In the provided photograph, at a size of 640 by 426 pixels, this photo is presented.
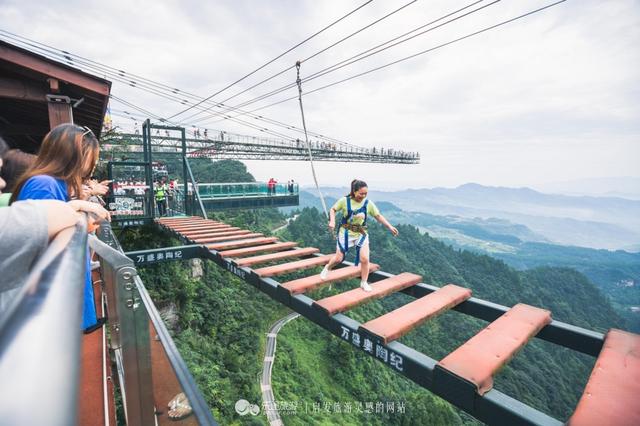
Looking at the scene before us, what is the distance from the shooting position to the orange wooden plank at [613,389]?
189 cm

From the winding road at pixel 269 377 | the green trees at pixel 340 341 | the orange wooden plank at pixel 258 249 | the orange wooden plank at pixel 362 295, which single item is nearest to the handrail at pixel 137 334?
the orange wooden plank at pixel 362 295

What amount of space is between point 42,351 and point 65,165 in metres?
2.49

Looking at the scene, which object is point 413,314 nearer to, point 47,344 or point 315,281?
point 315,281

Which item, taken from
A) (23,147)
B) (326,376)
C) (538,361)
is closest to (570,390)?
(538,361)

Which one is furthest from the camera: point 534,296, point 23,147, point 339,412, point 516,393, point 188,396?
point 534,296

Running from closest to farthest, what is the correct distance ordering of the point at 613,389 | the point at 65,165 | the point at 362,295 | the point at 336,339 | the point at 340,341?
the point at 613,389, the point at 65,165, the point at 362,295, the point at 336,339, the point at 340,341

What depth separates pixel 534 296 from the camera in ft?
248

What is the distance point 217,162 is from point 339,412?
170 feet

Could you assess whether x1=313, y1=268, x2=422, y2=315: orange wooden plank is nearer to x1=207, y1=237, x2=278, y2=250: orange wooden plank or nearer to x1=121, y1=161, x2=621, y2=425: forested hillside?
x1=121, y1=161, x2=621, y2=425: forested hillside

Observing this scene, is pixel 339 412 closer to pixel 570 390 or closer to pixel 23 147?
pixel 23 147

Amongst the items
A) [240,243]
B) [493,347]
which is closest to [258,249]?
[240,243]

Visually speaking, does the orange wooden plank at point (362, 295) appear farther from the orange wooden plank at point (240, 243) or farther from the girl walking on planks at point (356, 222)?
the orange wooden plank at point (240, 243)

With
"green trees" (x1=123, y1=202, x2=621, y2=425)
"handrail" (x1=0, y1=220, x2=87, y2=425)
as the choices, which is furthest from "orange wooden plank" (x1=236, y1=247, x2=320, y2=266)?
"green trees" (x1=123, y1=202, x2=621, y2=425)

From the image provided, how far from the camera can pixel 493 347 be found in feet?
8.89
